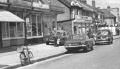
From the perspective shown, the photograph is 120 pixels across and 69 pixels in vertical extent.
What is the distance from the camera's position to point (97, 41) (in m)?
28.8

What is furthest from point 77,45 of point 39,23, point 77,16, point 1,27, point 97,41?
point 77,16

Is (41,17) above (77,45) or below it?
above

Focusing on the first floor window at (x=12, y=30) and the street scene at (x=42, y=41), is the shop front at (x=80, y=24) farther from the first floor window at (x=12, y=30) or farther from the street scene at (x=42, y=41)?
the first floor window at (x=12, y=30)

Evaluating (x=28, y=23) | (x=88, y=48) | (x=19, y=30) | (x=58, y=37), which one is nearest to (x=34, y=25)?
(x=28, y=23)

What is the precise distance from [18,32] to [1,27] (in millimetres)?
2953

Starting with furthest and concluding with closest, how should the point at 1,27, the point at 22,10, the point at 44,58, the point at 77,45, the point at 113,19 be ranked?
the point at 113,19, the point at 22,10, the point at 1,27, the point at 77,45, the point at 44,58

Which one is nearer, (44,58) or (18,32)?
(44,58)

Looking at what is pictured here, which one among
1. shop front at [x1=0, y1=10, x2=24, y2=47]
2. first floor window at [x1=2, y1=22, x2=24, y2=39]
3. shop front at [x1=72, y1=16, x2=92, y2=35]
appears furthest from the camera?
shop front at [x1=72, y1=16, x2=92, y2=35]

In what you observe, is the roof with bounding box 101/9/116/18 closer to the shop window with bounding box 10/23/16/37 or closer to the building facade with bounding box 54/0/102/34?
the building facade with bounding box 54/0/102/34

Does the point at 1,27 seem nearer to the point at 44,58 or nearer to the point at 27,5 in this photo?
the point at 27,5

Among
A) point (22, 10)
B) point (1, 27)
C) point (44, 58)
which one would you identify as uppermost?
point (22, 10)

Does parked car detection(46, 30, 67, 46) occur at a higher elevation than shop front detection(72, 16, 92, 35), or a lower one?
lower

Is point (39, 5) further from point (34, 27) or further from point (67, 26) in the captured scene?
point (67, 26)

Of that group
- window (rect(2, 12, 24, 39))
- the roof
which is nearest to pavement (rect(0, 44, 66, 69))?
window (rect(2, 12, 24, 39))
